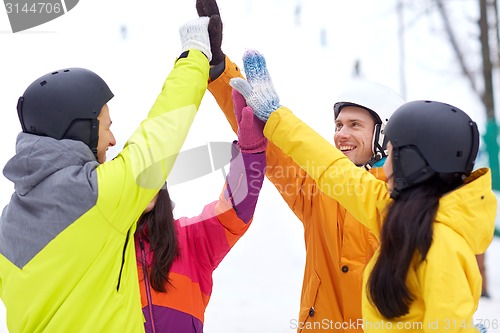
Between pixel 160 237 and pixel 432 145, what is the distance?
125 cm

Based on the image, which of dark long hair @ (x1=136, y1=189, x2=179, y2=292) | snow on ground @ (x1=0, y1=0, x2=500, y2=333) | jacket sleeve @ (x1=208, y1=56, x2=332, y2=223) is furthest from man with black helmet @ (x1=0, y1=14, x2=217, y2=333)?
snow on ground @ (x1=0, y1=0, x2=500, y2=333)

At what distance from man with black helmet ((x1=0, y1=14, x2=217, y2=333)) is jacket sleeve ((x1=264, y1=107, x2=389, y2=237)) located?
458 mm

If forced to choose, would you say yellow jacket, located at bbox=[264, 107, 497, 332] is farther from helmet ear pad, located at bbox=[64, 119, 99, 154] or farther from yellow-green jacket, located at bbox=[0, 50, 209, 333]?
helmet ear pad, located at bbox=[64, 119, 99, 154]

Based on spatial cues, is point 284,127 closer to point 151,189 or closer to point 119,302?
point 151,189

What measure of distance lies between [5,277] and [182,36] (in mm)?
1177

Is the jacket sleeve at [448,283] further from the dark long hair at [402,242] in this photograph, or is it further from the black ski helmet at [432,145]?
the black ski helmet at [432,145]

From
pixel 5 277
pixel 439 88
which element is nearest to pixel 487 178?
Result: pixel 5 277

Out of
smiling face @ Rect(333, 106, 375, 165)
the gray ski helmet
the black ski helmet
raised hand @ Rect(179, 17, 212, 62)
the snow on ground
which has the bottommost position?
the snow on ground

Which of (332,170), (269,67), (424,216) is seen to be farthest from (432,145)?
(269,67)

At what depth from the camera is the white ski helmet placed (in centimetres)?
315

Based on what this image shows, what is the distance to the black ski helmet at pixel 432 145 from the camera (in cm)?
231

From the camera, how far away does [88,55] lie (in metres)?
12.7

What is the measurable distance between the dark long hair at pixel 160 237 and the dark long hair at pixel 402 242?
97 cm

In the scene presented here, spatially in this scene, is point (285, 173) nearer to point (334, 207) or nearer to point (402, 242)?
point (334, 207)
